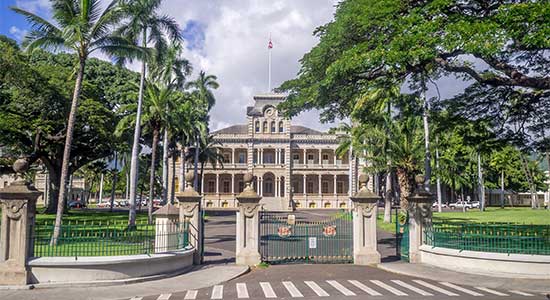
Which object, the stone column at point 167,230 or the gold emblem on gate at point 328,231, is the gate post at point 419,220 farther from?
the stone column at point 167,230

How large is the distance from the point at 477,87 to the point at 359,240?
7.85 m

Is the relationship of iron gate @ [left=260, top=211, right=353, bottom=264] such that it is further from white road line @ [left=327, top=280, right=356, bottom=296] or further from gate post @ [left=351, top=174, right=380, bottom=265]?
white road line @ [left=327, top=280, right=356, bottom=296]

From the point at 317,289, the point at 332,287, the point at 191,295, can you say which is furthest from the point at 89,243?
the point at 332,287

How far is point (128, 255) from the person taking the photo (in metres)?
13.3

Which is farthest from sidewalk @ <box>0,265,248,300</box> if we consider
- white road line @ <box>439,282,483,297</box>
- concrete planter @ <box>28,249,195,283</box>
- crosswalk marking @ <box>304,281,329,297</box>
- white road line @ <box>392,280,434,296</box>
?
white road line @ <box>439,282,483,297</box>

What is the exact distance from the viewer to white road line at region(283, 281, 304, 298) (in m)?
11.4

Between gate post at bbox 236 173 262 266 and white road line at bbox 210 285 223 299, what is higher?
gate post at bbox 236 173 262 266

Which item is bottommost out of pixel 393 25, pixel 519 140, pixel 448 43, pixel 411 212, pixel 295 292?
pixel 295 292

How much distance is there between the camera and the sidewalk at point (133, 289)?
37.0 ft

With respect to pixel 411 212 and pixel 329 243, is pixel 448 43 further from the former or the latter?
pixel 329 243

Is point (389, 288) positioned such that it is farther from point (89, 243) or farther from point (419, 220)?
point (89, 243)

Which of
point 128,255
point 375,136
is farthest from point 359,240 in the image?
point 375,136

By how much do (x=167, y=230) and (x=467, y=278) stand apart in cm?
911

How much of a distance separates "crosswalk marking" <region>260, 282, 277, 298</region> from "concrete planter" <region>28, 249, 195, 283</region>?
328 cm
